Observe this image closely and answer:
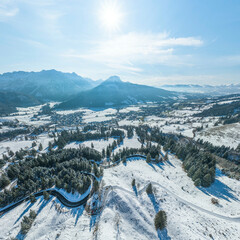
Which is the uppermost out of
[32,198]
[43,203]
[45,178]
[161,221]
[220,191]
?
[161,221]

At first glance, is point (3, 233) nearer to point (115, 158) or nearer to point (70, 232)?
point (70, 232)

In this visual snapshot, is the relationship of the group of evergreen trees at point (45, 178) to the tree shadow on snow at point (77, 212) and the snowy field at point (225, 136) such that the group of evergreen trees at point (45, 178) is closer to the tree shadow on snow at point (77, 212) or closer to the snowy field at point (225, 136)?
the tree shadow on snow at point (77, 212)

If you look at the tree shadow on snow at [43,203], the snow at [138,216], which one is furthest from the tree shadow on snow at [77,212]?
the tree shadow on snow at [43,203]

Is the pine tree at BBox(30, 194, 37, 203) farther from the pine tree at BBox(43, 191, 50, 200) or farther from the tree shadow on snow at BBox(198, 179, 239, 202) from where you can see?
the tree shadow on snow at BBox(198, 179, 239, 202)

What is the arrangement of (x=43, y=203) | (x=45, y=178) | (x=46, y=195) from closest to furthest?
(x=43, y=203)
(x=46, y=195)
(x=45, y=178)

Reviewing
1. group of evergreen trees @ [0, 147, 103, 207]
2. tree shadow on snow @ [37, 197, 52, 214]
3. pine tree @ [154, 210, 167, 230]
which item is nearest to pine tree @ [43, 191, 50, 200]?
tree shadow on snow @ [37, 197, 52, 214]

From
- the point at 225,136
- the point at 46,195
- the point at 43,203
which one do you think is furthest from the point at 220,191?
the point at 225,136

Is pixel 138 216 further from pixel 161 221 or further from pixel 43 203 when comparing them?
pixel 43 203

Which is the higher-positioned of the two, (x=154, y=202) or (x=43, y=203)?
(x=154, y=202)

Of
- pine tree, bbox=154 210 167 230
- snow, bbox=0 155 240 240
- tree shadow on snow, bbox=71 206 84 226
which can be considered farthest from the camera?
tree shadow on snow, bbox=71 206 84 226
